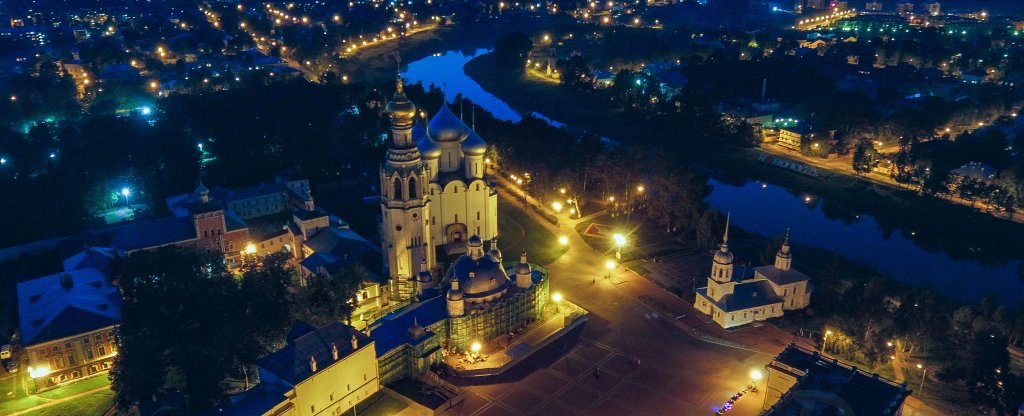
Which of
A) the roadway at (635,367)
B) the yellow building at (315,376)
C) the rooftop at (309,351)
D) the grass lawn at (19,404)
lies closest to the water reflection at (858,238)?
the roadway at (635,367)

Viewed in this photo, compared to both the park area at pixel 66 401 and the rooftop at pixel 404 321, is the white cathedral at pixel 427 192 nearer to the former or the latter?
the rooftop at pixel 404 321

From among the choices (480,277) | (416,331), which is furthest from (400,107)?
(416,331)

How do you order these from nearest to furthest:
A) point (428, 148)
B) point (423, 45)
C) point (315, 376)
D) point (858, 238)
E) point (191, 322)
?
point (315, 376) → point (191, 322) → point (428, 148) → point (858, 238) → point (423, 45)

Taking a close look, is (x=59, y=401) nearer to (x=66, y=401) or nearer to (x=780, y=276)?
(x=66, y=401)

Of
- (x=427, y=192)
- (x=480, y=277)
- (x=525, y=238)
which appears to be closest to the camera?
(x=480, y=277)

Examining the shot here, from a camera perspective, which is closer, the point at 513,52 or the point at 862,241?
the point at 862,241

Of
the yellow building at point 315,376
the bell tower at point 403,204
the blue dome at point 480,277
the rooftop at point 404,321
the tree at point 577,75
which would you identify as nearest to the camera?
the yellow building at point 315,376

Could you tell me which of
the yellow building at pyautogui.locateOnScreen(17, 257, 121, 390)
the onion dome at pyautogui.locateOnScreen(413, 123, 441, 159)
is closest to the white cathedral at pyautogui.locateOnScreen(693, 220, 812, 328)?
the onion dome at pyautogui.locateOnScreen(413, 123, 441, 159)
